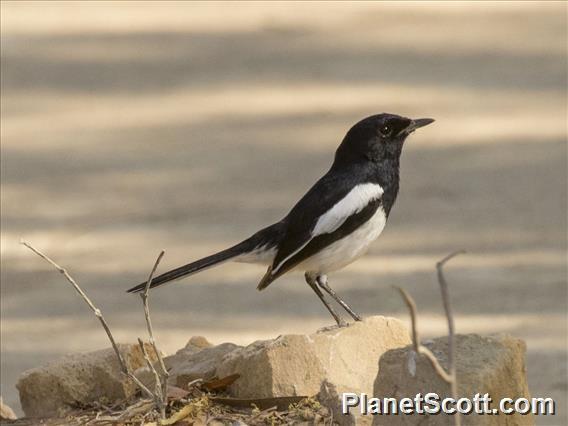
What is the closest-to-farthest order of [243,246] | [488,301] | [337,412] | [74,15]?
[337,412]
[243,246]
[488,301]
[74,15]

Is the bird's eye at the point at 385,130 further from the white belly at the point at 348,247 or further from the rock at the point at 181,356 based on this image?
the rock at the point at 181,356

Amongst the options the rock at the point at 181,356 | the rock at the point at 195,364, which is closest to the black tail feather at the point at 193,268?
the rock at the point at 181,356

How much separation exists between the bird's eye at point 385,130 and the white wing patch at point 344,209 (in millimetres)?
198

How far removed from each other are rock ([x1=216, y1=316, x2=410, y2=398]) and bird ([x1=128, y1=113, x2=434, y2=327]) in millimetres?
655

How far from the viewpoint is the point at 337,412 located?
4176 millimetres

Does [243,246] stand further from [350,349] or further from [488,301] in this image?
[488,301]

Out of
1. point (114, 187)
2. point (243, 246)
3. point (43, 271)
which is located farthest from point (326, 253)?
point (114, 187)

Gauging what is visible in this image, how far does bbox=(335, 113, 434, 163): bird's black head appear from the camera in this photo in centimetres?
516

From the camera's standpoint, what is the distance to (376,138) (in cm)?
517

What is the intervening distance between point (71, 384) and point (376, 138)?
1.32 m

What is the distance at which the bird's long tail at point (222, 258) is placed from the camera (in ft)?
17.3

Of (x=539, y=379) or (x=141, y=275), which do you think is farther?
(x=141, y=275)

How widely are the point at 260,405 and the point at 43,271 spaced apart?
377 centimetres

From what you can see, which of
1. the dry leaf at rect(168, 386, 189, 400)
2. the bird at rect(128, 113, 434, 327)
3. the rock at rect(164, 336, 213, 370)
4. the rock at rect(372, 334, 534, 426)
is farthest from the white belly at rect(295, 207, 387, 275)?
the dry leaf at rect(168, 386, 189, 400)
